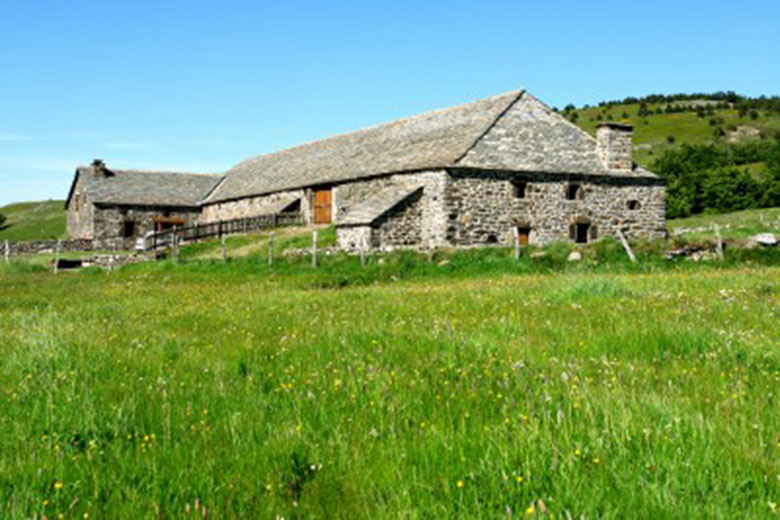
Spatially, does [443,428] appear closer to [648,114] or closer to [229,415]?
[229,415]

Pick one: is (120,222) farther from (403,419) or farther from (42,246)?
(403,419)

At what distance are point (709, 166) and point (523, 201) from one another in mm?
57207

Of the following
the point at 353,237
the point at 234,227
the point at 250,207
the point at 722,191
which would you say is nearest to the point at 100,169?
the point at 250,207

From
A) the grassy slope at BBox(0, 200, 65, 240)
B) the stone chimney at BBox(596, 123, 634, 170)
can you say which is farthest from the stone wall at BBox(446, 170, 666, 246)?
the grassy slope at BBox(0, 200, 65, 240)

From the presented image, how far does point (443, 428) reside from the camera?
11.6ft

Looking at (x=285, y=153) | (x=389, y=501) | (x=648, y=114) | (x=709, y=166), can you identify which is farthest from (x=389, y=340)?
(x=648, y=114)

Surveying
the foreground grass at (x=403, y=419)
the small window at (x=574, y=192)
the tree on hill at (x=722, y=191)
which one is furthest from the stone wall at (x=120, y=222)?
the tree on hill at (x=722, y=191)

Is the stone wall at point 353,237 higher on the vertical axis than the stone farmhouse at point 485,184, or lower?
lower

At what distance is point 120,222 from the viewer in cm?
5056

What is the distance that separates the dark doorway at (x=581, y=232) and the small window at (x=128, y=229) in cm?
3659

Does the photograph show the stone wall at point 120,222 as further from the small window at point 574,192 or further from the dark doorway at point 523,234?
the small window at point 574,192

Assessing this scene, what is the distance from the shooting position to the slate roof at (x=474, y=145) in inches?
1212

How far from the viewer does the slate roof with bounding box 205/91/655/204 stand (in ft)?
101

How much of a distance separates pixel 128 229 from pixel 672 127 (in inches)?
4159
